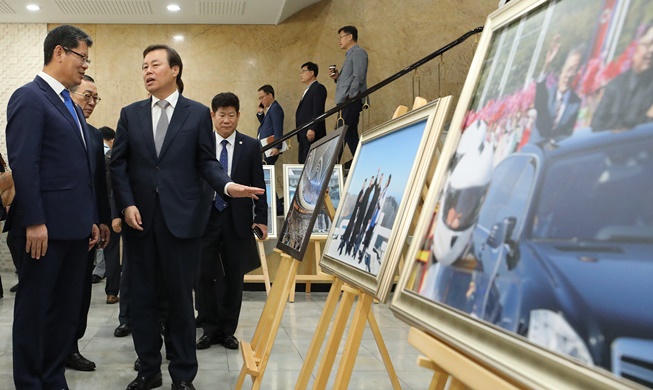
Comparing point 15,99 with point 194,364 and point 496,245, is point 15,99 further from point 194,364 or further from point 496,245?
point 496,245

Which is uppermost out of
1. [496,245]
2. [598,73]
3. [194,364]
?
[598,73]

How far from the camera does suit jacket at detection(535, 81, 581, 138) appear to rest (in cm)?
89

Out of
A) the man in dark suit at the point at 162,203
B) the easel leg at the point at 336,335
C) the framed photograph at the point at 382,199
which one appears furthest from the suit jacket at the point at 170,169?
the easel leg at the point at 336,335

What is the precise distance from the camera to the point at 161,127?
303 centimetres

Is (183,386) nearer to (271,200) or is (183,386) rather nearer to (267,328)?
(267,328)

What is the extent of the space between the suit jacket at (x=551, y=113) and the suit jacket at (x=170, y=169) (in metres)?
2.10

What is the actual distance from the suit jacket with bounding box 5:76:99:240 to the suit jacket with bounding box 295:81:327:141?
18.4 ft

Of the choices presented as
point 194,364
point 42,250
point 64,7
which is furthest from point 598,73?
point 64,7

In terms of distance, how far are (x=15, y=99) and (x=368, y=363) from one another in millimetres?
2277

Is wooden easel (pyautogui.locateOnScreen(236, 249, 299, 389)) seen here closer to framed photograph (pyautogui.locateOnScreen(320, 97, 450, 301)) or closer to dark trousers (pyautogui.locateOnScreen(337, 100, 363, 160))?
framed photograph (pyautogui.locateOnScreen(320, 97, 450, 301))

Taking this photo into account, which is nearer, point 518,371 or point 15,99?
point 518,371

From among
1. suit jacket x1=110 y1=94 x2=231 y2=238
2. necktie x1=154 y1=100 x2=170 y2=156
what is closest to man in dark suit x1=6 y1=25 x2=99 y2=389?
suit jacket x1=110 y1=94 x2=231 y2=238

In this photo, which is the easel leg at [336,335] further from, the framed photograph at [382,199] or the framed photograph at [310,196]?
the framed photograph at [310,196]

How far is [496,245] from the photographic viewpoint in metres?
0.98
